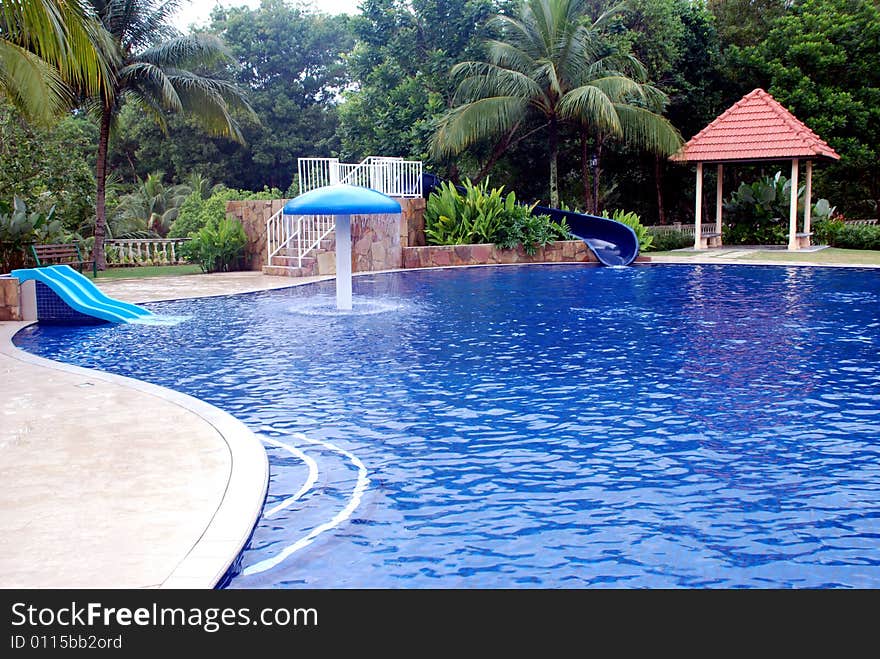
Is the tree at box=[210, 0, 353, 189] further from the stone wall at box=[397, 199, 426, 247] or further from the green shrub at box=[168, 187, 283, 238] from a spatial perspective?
the stone wall at box=[397, 199, 426, 247]

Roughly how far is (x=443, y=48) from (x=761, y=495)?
26.1 meters

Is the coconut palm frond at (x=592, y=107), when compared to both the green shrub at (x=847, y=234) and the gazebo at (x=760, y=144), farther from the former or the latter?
the green shrub at (x=847, y=234)

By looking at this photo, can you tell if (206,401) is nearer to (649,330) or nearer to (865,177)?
(649,330)

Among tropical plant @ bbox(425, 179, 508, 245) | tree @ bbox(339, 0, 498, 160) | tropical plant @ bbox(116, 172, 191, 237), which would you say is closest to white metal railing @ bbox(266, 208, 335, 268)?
tropical plant @ bbox(425, 179, 508, 245)

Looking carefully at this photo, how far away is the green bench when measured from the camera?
20.3m

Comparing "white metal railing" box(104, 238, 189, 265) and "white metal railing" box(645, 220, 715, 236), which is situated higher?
"white metal railing" box(645, 220, 715, 236)

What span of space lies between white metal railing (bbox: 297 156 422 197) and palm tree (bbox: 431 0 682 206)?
71.7 inches

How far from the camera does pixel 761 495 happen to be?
5.62 meters

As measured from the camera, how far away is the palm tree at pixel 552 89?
1014 inches

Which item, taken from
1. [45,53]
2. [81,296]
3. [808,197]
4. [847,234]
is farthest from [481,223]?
[45,53]

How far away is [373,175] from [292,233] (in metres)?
2.63

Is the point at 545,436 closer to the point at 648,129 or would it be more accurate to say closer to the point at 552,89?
the point at 552,89

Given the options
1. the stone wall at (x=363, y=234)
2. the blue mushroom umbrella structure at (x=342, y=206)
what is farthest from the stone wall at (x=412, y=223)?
the blue mushroom umbrella structure at (x=342, y=206)
